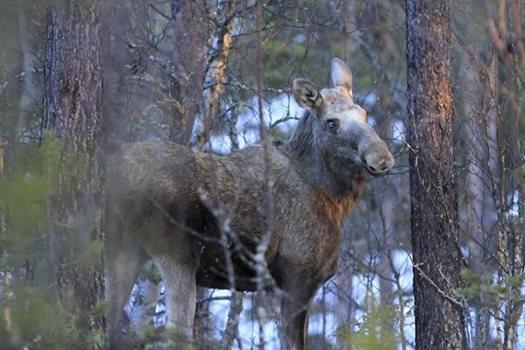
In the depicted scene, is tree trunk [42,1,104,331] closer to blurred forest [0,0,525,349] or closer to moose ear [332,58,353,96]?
blurred forest [0,0,525,349]

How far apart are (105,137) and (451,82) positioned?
3.55m

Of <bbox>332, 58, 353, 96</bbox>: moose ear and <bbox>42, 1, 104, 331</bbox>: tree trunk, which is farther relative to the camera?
<bbox>332, 58, 353, 96</bbox>: moose ear

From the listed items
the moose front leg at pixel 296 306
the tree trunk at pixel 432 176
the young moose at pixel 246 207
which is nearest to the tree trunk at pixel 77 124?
the young moose at pixel 246 207

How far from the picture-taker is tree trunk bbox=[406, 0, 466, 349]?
10914 millimetres

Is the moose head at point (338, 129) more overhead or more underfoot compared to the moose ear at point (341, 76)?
more underfoot

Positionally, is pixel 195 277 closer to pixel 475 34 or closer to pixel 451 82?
pixel 451 82

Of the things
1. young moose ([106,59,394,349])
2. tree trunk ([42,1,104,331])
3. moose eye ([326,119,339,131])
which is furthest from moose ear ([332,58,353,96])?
tree trunk ([42,1,104,331])

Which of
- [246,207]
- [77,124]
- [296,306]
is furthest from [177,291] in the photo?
[77,124]

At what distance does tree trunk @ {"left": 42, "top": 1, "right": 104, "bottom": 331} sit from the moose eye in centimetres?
272

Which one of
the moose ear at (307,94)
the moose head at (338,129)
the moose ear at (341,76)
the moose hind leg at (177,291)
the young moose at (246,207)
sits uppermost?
the moose ear at (341,76)

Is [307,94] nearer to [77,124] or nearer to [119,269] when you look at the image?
[119,269]

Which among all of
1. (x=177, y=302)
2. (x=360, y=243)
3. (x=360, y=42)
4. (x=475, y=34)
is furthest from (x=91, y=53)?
(x=360, y=42)

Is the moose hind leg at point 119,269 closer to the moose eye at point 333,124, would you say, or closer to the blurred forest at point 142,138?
the blurred forest at point 142,138

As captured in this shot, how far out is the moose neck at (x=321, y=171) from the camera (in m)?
11.4
